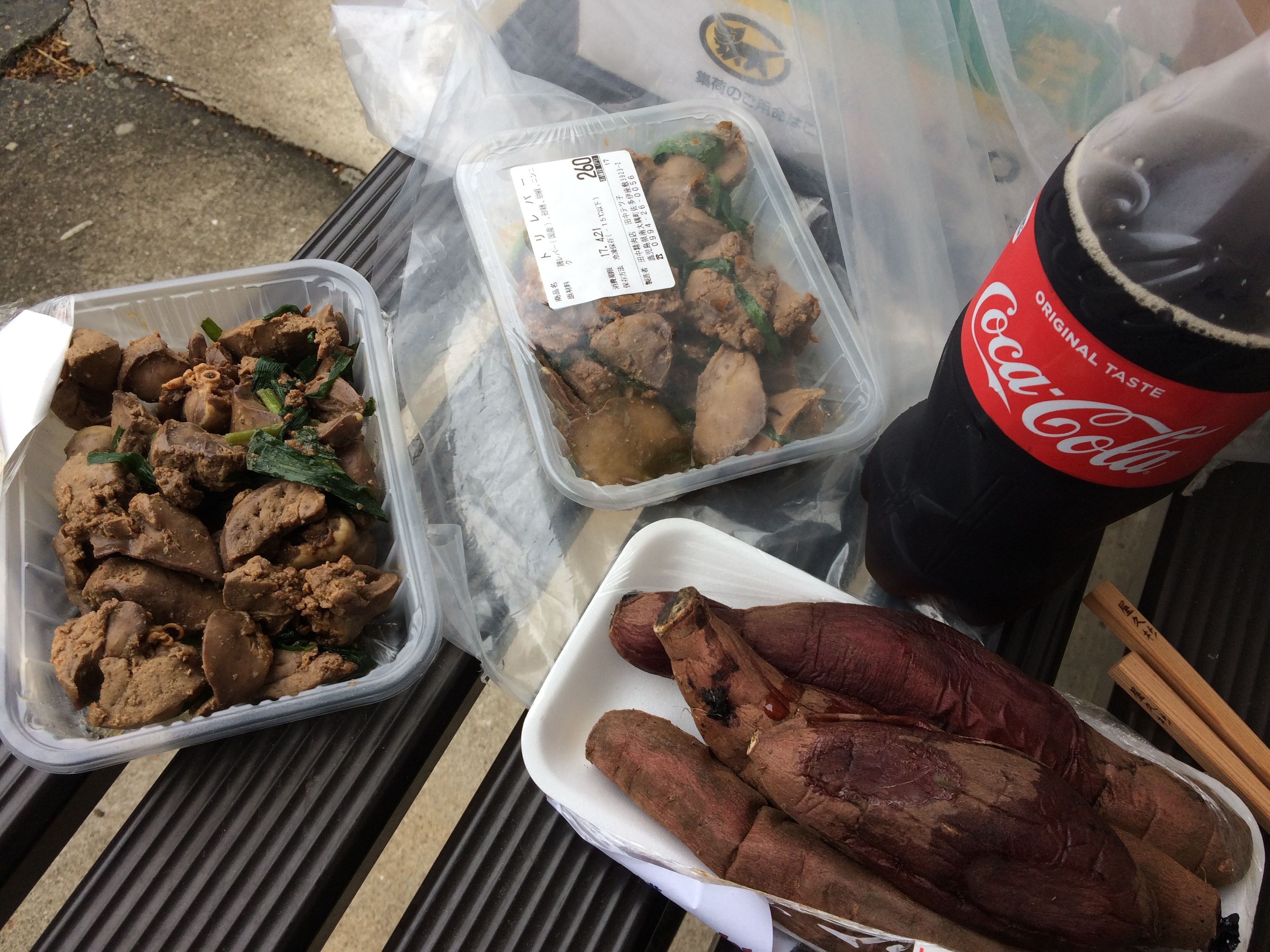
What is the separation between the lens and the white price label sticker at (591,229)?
3.56 ft

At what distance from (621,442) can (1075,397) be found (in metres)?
0.54

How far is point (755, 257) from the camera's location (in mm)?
1196

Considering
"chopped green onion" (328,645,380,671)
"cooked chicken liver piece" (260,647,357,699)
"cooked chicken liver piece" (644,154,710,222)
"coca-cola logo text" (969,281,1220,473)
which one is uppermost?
"coca-cola logo text" (969,281,1220,473)

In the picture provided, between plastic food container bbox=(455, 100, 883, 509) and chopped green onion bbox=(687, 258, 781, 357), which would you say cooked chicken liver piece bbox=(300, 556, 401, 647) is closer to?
plastic food container bbox=(455, 100, 883, 509)

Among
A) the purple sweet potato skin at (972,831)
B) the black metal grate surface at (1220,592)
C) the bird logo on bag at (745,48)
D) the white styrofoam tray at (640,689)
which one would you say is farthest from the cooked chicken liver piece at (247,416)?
the black metal grate surface at (1220,592)

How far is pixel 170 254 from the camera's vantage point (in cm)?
187

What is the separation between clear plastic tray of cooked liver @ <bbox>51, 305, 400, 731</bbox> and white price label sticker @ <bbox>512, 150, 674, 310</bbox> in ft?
0.97

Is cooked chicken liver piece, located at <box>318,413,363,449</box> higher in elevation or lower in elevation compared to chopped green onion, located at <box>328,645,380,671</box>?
higher

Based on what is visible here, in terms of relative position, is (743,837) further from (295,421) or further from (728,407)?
(295,421)

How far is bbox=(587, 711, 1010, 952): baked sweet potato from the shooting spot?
2.09 ft

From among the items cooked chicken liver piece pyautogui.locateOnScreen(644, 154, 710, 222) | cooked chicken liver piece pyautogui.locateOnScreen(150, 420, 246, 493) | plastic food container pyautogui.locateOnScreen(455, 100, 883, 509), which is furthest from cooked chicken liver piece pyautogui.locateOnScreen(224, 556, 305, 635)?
cooked chicken liver piece pyautogui.locateOnScreen(644, 154, 710, 222)

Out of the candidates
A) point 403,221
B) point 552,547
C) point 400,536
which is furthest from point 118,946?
point 403,221

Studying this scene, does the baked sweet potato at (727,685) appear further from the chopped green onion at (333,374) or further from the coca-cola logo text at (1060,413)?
the chopped green onion at (333,374)

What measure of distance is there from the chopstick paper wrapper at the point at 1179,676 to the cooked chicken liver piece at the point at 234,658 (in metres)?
0.93
